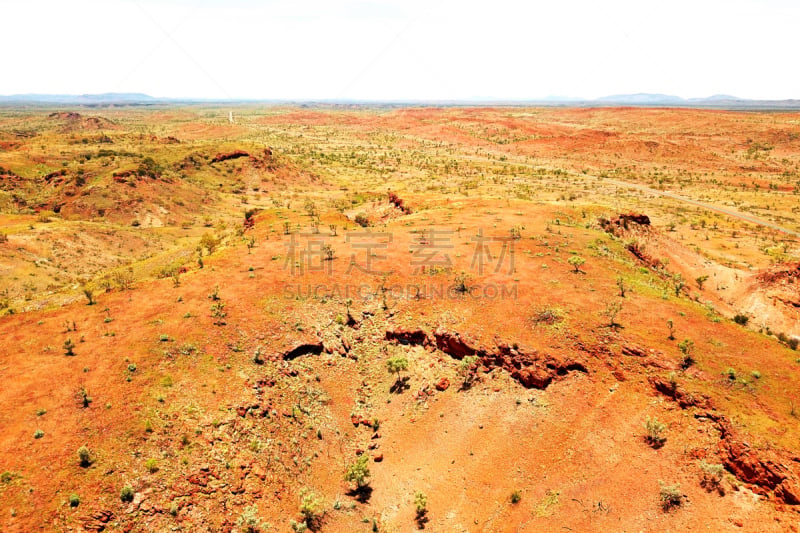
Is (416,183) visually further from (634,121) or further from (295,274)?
(634,121)

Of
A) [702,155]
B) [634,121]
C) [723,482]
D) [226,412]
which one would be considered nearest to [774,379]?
[723,482]


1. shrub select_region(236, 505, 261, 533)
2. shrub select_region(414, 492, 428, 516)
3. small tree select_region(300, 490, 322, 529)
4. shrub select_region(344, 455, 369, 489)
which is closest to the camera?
shrub select_region(236, 505, 261, 533)

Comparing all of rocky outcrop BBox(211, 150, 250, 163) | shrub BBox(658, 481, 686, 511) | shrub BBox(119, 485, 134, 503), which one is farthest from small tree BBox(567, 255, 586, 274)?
rocky outcrop BBox(211, 150, 250, 163)

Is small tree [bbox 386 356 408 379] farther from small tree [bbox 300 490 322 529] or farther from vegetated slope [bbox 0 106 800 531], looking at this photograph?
small tree [bbox 300 490 322 529]

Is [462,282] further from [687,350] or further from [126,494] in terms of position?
[126,494]

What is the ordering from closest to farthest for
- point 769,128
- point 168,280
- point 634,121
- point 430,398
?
1. point 430,398
2. point 168,280
3. point 769,128
4. point 634,121

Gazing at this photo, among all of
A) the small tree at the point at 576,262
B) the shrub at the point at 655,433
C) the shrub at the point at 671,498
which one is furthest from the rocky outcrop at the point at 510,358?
the small tree at the point at 576,262
